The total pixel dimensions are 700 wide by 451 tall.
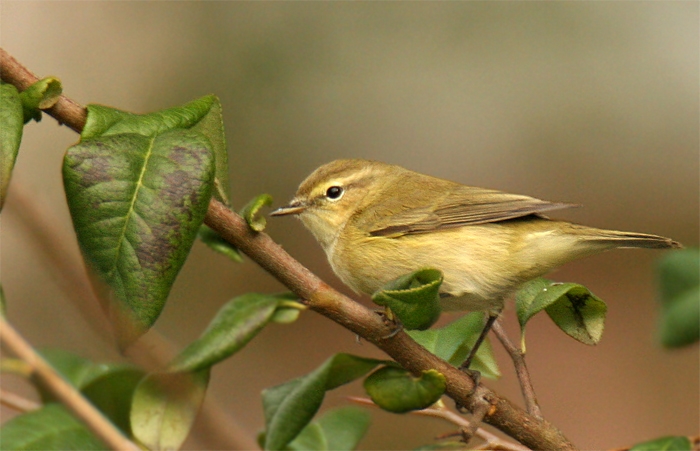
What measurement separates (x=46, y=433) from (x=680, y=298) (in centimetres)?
154

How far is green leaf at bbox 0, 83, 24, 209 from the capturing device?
56.7 inches

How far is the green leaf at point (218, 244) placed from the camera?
1793 mm

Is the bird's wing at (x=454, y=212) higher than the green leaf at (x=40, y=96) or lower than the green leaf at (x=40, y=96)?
lower

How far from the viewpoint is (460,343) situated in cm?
214

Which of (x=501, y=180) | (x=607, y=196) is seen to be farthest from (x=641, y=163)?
(x=501, y=180)

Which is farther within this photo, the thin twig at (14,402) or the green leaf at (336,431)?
the green leaf at (336,431)

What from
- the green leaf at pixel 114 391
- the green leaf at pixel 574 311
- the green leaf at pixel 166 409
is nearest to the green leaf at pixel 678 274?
the green leaf at pixel 574 311

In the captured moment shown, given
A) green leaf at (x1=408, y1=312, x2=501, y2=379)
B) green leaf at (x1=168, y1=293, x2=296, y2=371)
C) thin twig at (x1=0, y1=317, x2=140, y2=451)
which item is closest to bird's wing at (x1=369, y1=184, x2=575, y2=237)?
green leaf at (x1=408, y1=312, x2=501, y2=379)

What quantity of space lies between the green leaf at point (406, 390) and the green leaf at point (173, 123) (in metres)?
0.55

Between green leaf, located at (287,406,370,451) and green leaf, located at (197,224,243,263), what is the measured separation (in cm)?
60

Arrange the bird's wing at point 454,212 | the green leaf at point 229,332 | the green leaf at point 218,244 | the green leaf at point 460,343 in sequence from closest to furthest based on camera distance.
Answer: the green leaf at point 229,332 → the green leaf at point 218,244 → the green leaf at point 460,343 → the bird's wing at point 454,212

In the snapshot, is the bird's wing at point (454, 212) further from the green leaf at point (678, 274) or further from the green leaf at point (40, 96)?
the green leaf at point (40, 96)

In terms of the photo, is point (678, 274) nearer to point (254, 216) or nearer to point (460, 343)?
point (460, 343)

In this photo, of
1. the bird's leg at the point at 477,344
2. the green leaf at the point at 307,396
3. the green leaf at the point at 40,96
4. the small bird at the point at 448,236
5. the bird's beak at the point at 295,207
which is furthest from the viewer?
the bird's beak at the point at 295,207
